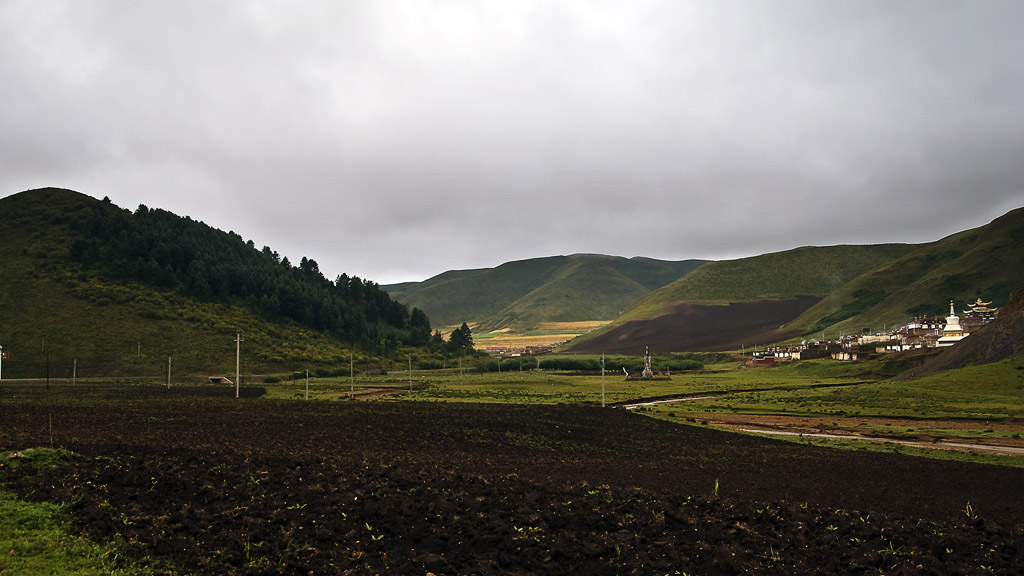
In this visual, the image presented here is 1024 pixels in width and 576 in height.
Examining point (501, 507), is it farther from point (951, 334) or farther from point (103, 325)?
point (951, 334)

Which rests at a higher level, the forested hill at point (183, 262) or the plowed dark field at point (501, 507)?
the forested hill at point (183, 262)

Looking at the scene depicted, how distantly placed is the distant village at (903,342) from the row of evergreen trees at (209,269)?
90.8m

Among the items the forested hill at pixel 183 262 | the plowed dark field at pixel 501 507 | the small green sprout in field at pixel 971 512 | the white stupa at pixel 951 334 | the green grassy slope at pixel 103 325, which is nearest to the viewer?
the plowed dark field at pixel 501 507

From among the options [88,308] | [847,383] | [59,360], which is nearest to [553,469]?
[847,383]

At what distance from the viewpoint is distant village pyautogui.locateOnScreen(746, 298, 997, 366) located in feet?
386

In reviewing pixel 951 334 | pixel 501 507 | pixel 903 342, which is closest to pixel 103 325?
pixel 501 507

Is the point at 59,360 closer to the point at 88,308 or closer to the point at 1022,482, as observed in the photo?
the point at 88,308

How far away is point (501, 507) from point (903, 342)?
137622 millimetres

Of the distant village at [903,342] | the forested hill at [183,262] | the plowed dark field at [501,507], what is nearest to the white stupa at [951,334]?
the distant village at [903,342]

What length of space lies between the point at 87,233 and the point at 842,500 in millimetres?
154752

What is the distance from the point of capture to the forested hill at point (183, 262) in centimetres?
13538

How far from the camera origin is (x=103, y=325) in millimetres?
109000

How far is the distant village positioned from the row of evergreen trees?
298 feet

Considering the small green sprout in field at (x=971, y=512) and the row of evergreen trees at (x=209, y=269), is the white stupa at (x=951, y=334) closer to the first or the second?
the small green sprout in field at (x=971, y=512)
